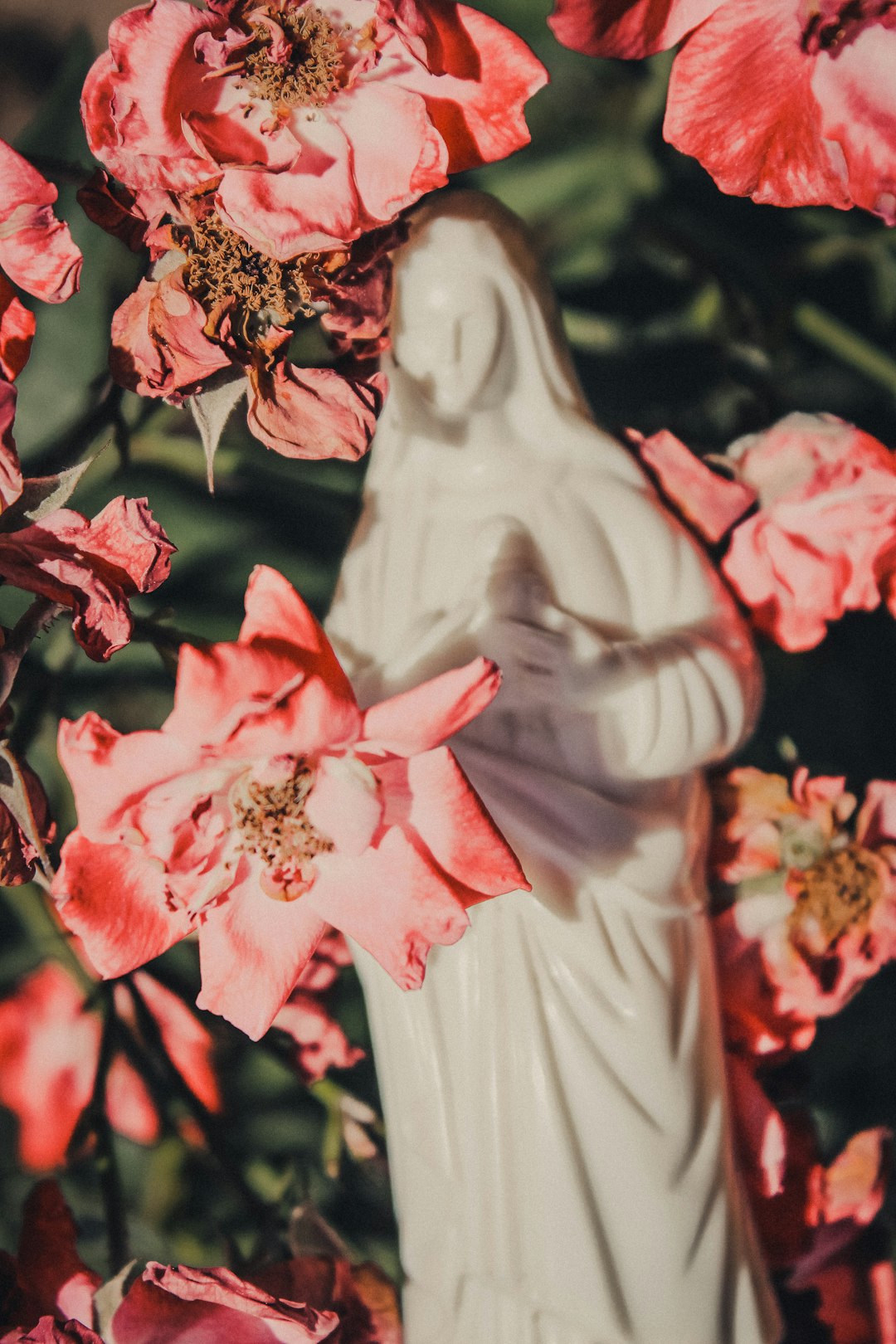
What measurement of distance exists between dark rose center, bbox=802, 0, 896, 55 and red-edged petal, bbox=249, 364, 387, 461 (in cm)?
33

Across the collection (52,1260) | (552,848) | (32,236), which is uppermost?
(32,236)

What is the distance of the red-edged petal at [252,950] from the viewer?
0.56 meters

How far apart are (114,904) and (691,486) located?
1.48ft

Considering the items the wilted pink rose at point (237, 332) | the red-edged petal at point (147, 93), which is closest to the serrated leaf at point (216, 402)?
the wilted pink rose at point (237, 332)

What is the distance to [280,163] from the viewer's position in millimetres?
592

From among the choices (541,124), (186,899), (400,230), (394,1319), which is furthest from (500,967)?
(541,124)

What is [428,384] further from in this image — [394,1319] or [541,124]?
[394,1319]

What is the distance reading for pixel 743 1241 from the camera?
26.5 inches

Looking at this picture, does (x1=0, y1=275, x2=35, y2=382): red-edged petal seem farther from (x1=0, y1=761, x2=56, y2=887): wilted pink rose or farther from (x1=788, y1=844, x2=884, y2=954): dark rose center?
(x1=788, y1=844, x2=884, y2=954): dark rose center

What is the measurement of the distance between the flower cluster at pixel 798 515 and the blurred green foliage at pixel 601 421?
0.21ft

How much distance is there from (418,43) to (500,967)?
497 millimetres

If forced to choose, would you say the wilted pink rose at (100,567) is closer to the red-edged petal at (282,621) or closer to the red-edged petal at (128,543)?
the red-edged petal at (128,543)

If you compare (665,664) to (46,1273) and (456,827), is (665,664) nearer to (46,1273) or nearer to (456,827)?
(456,827)

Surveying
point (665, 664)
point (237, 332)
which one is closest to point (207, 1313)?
point (665, 664)
